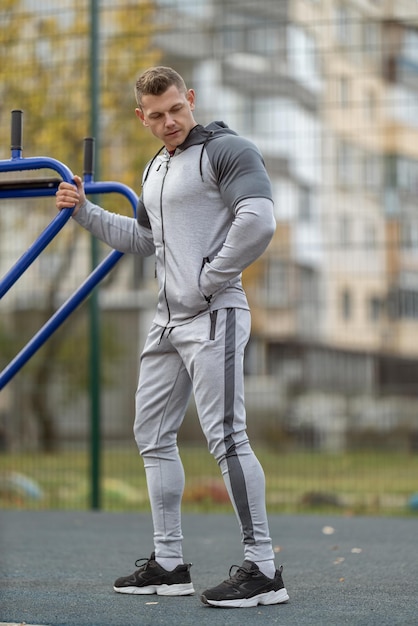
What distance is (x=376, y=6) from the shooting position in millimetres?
6496

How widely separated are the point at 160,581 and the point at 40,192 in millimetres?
1189

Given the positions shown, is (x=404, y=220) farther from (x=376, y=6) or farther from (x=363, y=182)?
(x=376, y=6)

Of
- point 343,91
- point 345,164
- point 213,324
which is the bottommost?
point 213,324

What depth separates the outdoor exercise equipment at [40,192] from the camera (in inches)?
142

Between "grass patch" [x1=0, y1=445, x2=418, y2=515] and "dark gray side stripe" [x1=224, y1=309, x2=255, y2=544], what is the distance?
3.18 metres

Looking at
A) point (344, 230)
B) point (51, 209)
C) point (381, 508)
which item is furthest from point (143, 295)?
point (381, 508)

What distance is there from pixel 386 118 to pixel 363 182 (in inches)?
19.8

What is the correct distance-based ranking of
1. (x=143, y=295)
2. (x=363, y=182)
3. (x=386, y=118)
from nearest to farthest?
(x=386, y=118) < (x=363, y=182) < (x=143, y=295)

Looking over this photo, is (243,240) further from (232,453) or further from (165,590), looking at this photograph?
(165,590)

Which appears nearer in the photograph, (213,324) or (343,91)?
(213,324)

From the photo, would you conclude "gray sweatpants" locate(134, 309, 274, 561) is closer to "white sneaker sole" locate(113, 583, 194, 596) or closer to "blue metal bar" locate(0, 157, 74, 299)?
"white sneaker sole" locate(113, 583, 194, 596)

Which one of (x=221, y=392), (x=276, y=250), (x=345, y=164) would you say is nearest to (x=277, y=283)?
(x=276, y=250)

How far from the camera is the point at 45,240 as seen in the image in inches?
142

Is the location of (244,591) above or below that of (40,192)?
below
